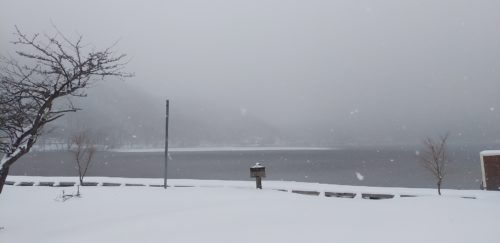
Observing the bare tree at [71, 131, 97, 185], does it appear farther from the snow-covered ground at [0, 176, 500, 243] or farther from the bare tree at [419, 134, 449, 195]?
the bare tree at [419, 134, 449, 195]

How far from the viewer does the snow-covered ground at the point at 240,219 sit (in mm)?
7260

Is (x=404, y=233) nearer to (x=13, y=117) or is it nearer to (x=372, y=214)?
(x=372, y=214)

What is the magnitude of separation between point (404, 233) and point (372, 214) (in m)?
2.07

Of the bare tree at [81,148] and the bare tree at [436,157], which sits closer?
the bare tree at [436,157]

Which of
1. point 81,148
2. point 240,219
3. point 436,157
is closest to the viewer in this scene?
point 240,219

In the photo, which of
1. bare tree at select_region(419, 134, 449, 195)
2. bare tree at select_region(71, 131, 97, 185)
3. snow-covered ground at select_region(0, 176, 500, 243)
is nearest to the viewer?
snow-covered ground at select_region(0, 176, 500, 243)

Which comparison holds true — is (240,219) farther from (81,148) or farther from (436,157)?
(81,148)

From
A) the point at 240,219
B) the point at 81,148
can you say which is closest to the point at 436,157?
the point at 240,219

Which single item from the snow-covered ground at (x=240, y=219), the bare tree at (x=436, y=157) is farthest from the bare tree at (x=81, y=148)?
the bare tree at (x=436, y=157)

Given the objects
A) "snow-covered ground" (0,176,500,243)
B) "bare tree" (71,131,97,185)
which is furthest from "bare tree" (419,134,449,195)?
"bare tree" (71,131,97,185)

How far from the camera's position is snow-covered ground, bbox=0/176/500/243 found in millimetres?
7260

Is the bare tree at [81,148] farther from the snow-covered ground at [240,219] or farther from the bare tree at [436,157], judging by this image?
the bare tree at [436,157]

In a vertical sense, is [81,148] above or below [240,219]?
above

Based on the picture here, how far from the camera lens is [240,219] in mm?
8906
